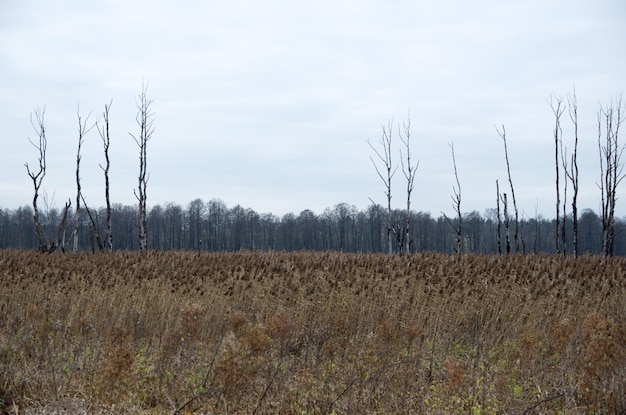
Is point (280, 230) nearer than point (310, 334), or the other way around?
point (310, 334)

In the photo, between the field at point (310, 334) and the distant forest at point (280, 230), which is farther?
the distant forest at point (280, 230)

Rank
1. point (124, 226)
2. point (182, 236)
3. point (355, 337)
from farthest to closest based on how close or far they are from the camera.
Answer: point (182, 236) → point (124, 226) → point (355, 337)

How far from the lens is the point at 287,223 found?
10788 centimetres

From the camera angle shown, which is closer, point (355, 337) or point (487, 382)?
point (487, 382)

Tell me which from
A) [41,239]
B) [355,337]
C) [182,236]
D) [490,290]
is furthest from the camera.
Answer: [182,236]

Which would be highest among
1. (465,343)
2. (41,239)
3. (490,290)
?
(41,239)

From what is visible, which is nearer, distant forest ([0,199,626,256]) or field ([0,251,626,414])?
field ([0,251,626,414])

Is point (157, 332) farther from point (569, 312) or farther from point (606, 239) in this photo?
Answer: point (606, 239)

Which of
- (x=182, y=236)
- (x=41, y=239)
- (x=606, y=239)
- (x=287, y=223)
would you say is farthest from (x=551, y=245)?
(x=41, y=239)

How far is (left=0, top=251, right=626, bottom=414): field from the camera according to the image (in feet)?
20.8

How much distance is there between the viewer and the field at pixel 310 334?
6332 mm

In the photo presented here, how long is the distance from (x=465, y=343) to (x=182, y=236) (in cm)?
9860

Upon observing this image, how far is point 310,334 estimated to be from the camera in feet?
28.5

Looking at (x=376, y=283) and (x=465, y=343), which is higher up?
(x=376, y=283)
